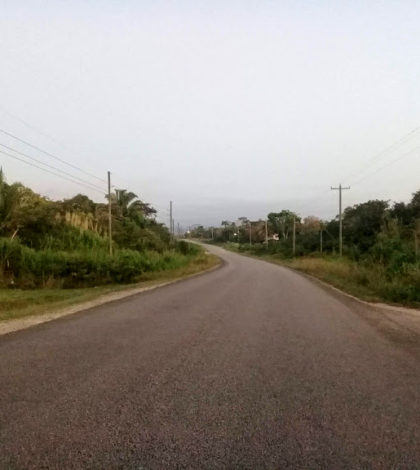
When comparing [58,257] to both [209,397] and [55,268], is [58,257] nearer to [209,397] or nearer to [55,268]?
[55,268]

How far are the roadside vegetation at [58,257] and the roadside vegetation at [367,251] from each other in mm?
11293

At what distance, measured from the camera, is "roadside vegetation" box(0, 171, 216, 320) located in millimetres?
25989

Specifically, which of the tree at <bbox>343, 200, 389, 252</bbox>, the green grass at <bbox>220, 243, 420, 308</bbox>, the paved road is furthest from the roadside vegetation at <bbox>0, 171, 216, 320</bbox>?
the tree at <bbox>343, 200, 389, 252</bbox>

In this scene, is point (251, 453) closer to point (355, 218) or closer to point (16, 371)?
point (16, 371)

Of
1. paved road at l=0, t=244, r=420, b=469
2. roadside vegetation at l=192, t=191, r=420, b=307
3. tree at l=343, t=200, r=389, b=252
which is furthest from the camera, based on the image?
tree at l=343, t=200, r=389, b=252

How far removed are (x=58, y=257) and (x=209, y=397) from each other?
24844 millimetres

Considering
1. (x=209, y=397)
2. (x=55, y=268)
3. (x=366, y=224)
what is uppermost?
(x=366, y=224)

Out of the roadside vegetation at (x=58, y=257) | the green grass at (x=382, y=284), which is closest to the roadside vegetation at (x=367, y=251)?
the green grass at (x=382, y=284)

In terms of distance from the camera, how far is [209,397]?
18.6 ft

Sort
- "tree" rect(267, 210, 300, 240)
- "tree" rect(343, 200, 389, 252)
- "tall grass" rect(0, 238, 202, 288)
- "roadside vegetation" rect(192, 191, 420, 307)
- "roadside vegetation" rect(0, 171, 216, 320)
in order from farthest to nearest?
"tree" rect(267, 210, 300, 240) → "tree" rect(343, 200, 389, 252) → "tall grass" rect(0, 238, 202, 288) → "roadside vegetation" rect(0, 171, 216, 320) → "roadside vegetation" rect(192, 191, 420, 307)

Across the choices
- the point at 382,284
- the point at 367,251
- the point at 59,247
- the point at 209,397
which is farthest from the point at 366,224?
the point at 209,397

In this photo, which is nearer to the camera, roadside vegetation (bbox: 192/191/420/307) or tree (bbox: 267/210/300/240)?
roadside vegetation (bbox: 192/191/420/307)

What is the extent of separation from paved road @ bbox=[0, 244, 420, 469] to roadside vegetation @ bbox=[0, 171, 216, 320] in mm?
10062

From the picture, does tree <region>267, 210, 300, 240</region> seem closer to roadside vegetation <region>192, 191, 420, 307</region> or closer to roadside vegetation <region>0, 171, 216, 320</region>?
roadside vegetation <region>192, 191, 420, 307</region>
